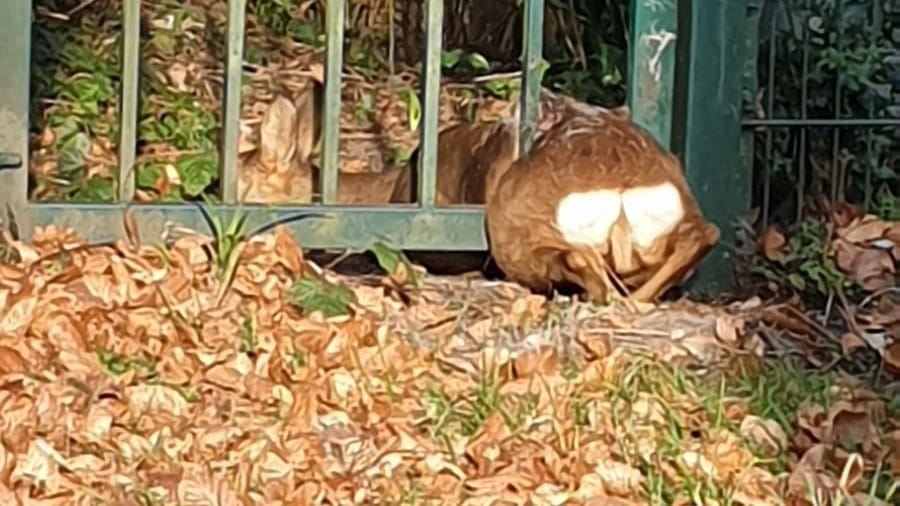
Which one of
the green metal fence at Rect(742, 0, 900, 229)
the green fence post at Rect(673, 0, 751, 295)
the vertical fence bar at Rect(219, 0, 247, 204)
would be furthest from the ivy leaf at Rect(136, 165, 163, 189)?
the green metal fence at Rect(742, 0, 900, 229)

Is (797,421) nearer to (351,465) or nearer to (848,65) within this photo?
(351,465)

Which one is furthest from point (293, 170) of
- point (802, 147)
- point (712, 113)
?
point (802, 147)

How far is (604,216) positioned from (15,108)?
1212 millimetres

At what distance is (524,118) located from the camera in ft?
13.5

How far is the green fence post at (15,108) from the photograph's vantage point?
3.66 meters

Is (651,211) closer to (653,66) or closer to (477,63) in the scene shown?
(653,66)

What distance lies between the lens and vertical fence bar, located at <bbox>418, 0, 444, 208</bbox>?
401 cm

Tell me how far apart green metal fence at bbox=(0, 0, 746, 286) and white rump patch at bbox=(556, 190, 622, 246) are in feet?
1.14

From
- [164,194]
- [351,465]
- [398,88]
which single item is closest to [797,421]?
[351,465]

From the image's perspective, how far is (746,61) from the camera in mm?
4148

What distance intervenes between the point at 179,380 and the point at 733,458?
0.93 metres

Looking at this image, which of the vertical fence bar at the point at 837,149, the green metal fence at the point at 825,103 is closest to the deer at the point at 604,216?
the green metal fence at the point at 825,103

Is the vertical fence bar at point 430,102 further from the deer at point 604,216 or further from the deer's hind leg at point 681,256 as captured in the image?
the deer's hind leg at point 681,256

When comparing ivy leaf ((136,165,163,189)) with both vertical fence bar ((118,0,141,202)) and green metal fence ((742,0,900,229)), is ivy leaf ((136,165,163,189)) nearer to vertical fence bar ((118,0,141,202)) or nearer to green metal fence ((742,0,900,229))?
vertical fence bar ((118,0,141,202))
